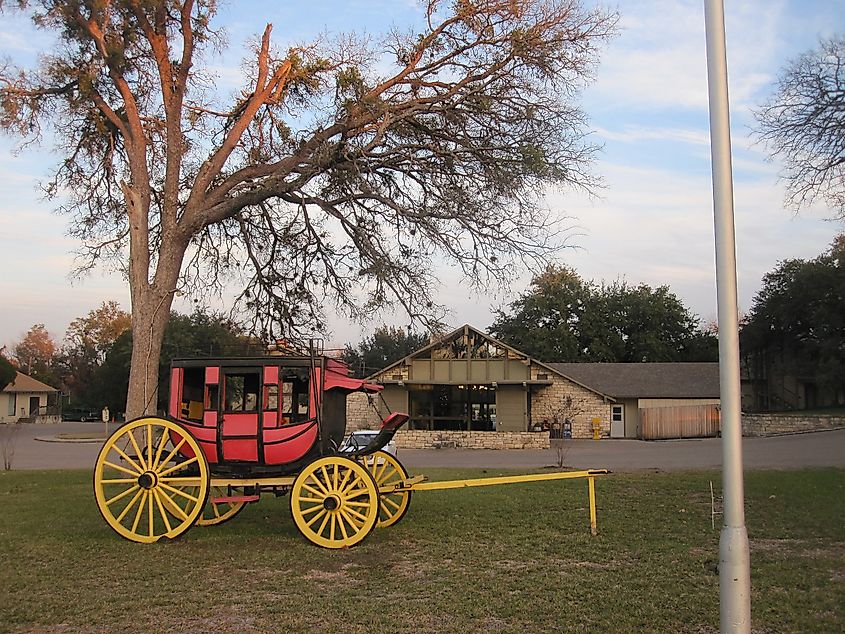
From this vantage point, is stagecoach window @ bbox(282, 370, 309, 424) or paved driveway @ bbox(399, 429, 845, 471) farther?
paved driveway @ bbox(399, 429, 845, 471)

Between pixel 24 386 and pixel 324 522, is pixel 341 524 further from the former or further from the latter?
pixel 24 386

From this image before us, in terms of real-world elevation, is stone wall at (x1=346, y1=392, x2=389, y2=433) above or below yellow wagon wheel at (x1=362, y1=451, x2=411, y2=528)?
above

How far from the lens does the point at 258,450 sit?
11.3 m

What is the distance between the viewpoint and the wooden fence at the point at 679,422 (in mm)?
45312

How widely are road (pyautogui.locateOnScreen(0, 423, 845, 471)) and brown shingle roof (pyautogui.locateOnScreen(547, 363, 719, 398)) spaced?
11.4m

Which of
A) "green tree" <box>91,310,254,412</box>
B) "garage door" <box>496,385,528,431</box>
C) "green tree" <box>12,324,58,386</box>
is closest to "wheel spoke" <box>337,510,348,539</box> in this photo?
"green tree" <box>91,310,254,412</box>

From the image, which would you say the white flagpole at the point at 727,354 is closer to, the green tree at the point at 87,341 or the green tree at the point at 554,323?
the green tree at the point at 554,323

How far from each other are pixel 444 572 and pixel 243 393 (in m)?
4.13

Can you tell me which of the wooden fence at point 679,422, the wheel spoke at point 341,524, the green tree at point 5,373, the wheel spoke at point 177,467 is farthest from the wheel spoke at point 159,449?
the green tree at point 5,373

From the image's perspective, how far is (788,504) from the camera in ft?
45.5

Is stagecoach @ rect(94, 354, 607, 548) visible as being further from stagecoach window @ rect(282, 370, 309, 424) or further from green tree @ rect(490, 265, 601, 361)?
green tree @ rect(490, 265, 601, 361)

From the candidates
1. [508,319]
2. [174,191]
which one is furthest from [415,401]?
[174,191]

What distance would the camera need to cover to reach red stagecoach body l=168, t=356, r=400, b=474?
1133 cm

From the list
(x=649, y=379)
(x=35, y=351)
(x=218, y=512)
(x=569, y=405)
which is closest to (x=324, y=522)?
(x=218, y=512)
